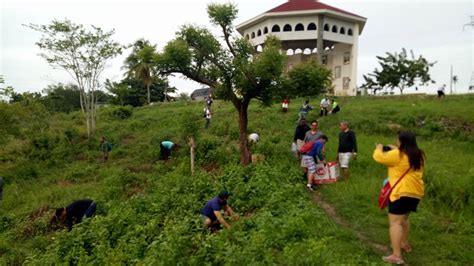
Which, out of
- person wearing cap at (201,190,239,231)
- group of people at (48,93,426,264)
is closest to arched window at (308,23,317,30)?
group of people at (48,93,426,264)

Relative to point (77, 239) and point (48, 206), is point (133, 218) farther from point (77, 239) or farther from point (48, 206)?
point (48, 206)

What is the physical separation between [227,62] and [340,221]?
620 cm

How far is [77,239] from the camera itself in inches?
302

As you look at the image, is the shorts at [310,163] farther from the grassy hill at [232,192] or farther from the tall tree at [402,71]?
the tall tree at [402,71]

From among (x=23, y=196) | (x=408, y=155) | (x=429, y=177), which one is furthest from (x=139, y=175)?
(x=408, y=155)

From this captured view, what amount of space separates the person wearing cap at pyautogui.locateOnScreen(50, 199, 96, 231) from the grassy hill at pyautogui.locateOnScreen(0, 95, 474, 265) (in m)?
0.42

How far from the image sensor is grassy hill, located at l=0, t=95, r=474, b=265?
5.64m

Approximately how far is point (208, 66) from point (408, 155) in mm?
7899

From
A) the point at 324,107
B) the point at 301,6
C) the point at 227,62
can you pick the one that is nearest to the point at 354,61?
the point at 301,6

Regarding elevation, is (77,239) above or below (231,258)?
below

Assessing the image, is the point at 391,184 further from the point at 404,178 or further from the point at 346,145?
the point at 346,145

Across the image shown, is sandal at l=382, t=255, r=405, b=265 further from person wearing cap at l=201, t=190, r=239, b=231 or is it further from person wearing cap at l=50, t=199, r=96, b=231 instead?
person wearing cap at l=50, t=199, r=96, b=231

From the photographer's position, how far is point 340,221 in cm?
721

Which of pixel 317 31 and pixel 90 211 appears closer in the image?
pixel 90 211
